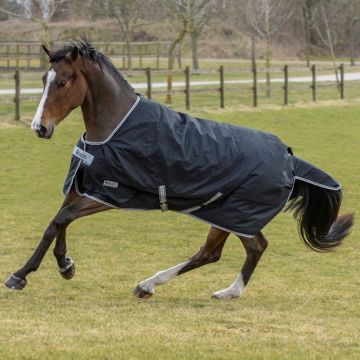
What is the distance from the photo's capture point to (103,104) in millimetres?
6742

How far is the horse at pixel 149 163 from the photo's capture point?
21.8 feet

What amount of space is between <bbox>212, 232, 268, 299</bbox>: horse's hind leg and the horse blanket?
200mm

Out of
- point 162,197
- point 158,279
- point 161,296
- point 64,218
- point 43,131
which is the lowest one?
point 161,296

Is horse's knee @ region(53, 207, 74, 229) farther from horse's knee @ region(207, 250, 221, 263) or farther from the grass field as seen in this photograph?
horse's knee @ region(207, 250, 221, 263)

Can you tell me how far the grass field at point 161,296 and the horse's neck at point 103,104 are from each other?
1290 mm

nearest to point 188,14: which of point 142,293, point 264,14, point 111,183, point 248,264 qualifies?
point 264,14

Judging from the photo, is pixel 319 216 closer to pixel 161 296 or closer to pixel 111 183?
pixel 161 296

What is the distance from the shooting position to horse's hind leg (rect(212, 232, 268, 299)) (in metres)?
7.15

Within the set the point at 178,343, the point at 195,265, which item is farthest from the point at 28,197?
the point at 178,343

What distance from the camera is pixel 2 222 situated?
11.5 meters

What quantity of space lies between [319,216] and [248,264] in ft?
2.45

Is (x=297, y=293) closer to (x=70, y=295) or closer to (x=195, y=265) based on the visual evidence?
(x=195, y=265)

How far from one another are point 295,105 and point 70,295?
68.6ft

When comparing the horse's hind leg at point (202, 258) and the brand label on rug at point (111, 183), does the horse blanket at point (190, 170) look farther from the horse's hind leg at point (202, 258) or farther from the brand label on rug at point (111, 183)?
the horse's hind leg at point (202, 258)
